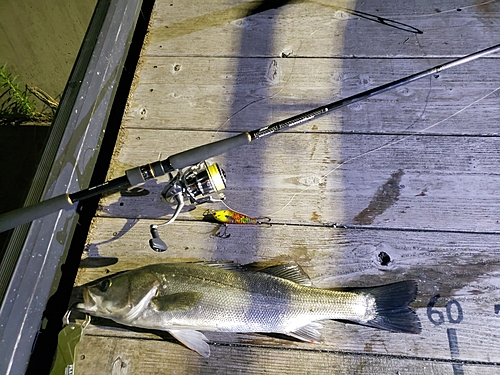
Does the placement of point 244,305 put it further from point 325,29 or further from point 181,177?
point 325,29

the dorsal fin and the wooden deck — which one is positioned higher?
the wooden deck

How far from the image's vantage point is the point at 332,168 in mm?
2311

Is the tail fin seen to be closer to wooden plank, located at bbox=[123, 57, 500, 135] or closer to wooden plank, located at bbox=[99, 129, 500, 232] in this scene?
→ wooden plank, located at bbox=[99, 129, 500, 232]

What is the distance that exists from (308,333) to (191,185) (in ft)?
3.25

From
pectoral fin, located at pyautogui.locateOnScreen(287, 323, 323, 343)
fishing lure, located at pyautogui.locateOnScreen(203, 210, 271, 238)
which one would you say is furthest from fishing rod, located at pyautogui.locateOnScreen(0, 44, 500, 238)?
pectoral fin, located at pyautogui.locateOnScreen(287, 323, 323, 343)

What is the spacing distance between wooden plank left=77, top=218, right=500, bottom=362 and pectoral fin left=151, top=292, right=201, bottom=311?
278 millimetres

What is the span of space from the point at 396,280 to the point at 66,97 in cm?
229

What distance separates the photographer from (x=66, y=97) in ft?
7.91

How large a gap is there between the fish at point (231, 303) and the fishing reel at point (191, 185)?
0.24m

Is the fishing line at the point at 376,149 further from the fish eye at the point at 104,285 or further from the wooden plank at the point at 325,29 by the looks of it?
the fish eye at the point at 104,285

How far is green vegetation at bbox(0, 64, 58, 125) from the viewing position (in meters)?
3.67

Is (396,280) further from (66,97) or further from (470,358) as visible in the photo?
(66,97)

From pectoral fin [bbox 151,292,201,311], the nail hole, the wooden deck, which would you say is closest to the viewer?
pectoral fin [bbox 151,292,201,311]

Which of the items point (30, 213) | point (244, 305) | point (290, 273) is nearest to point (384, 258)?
point (290, 273)
